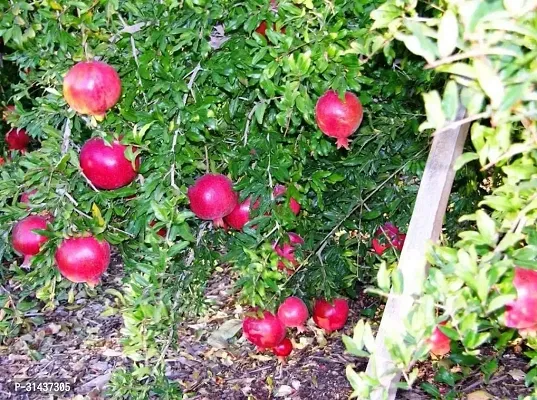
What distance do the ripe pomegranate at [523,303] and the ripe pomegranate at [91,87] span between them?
37.4 inches

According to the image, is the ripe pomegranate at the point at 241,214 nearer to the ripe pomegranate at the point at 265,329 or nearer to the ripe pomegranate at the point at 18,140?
the ripe pomegranate at the point at 265,329

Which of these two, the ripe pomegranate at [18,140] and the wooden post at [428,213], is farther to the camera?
the ripe pomegranate at [18,140]

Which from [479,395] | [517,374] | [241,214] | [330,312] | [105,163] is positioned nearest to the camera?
[105,163]

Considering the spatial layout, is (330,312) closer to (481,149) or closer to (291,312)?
(291,312)

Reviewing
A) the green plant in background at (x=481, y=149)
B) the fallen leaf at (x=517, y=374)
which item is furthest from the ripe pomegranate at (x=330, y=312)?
the green plant in background at (x=481, y=149)

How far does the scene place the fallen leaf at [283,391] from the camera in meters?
2.98

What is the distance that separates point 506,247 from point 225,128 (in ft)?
3.46

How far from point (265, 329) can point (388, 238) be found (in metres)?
0.57

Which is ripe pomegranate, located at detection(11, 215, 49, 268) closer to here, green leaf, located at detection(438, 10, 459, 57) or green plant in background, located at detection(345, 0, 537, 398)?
green plant in background, located at detection(345, 0, 537, 398)

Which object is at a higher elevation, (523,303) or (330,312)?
(523,303)

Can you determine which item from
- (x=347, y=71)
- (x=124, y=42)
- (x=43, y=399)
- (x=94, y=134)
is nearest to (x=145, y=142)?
(x=94, y=134)

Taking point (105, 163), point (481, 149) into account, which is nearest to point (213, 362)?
point (105, 163)

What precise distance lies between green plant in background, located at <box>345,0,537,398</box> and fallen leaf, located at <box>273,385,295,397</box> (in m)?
2.12

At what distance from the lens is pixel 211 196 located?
155cm
